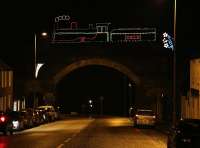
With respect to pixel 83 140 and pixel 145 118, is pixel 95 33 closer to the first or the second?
pixel 145 118

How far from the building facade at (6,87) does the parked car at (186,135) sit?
4137cm

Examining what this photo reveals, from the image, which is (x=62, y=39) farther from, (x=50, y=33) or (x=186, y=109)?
(x=186, y=109)

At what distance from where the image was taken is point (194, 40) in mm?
70688

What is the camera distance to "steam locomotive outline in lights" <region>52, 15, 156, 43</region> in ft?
241

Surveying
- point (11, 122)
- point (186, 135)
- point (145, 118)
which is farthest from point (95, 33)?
point (186, 135)

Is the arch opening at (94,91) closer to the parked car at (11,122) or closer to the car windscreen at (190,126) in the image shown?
the parked car at (11,122)

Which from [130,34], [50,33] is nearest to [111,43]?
[130,34]

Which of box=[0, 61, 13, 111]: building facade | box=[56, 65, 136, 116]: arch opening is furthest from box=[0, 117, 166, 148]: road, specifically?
box=[56, 65, 136, 116]: arch opening

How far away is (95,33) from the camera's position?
7412 centimetres

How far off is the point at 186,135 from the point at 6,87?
46.1 m

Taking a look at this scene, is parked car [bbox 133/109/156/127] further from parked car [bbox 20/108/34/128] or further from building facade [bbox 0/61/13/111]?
building facade [bbox 0/61/13/111]

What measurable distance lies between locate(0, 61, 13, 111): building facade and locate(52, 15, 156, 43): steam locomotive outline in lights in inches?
364

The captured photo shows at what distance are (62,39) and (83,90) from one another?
5784 centimetres

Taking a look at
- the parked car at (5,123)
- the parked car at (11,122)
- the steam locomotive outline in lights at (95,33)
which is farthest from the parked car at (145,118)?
the steam locomotive outline in lights at (95,33)
